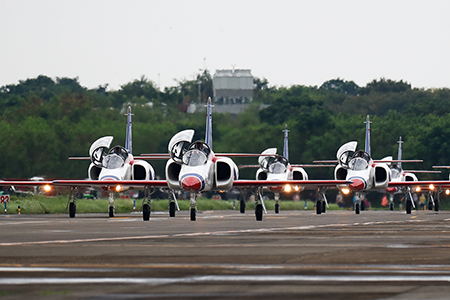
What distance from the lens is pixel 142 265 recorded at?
36.6ft

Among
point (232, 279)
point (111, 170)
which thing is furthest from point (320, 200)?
point (232, 279)

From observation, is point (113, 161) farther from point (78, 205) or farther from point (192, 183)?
point (78, 205)

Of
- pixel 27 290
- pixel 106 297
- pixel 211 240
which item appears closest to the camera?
pixel 106 297

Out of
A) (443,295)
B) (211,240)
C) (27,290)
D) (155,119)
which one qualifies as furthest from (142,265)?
(155,119)

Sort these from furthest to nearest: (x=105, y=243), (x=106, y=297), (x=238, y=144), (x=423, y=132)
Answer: (x=423, y=132), (x=238, y=144), (x=105, y=243), (x=106, y=297)

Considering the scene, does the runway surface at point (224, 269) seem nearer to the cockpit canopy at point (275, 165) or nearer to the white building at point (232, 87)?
the cockpit canopy at point (275, 165)

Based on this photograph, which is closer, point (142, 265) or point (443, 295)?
point (443, 295)

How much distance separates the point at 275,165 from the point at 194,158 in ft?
61.8

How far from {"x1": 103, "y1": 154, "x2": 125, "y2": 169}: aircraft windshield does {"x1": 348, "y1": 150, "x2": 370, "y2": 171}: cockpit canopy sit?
1289 centimetres

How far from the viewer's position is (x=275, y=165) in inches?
1892

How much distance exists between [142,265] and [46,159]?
57.5 meters

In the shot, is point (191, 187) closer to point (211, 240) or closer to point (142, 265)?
point (211, 240)

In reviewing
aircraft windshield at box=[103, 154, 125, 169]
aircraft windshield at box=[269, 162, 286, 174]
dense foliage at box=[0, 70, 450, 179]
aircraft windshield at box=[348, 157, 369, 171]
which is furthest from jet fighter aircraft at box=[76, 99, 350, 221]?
dense foliage at box=[0, 70, 450, 179]

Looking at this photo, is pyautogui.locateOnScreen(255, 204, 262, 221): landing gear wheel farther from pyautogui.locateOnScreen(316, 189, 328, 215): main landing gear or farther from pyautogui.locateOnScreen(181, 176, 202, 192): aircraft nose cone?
pyautogui.locateOnScreen(316, 189, 328, 215): main landing gear
